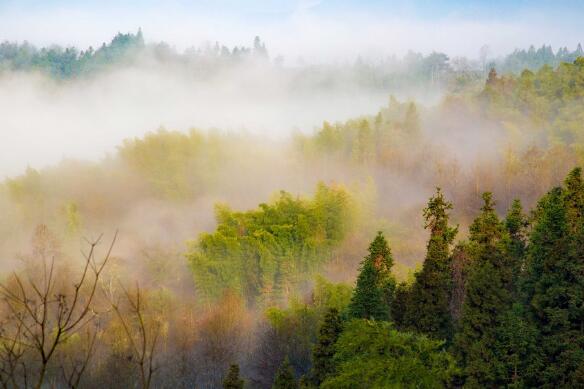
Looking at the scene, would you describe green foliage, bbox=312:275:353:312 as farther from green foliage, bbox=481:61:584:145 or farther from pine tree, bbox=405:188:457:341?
green foliage, bbox=481:61:584:145

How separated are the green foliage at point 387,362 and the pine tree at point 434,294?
20.9 ft

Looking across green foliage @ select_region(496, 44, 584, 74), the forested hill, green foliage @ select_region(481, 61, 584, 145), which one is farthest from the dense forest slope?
green foliage @ select_region(496, 44, 584, 74)

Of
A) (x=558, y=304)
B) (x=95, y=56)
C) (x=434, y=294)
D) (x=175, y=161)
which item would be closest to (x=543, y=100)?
(x=175, y=161)

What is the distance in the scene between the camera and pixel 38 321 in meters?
4.63

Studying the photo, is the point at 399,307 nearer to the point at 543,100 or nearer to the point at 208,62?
the point at 543,100

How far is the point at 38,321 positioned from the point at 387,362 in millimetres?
12230

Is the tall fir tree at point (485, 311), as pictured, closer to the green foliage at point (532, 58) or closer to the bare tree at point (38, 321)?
the bare tree at point (38, 321)

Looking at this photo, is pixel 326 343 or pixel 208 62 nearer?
pixel 326 343

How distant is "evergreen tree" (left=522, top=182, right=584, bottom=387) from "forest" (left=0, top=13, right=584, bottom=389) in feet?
0.27

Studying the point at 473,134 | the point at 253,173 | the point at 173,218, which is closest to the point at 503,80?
the point at 473,134

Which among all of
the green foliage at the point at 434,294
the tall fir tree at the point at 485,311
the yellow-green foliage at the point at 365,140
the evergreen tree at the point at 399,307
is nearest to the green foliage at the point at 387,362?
the tall fir tree at the point at 485,311

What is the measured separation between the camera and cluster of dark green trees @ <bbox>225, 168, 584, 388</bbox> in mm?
16000

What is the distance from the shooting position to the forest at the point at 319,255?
19.8m

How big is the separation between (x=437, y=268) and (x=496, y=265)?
3.06 meters
